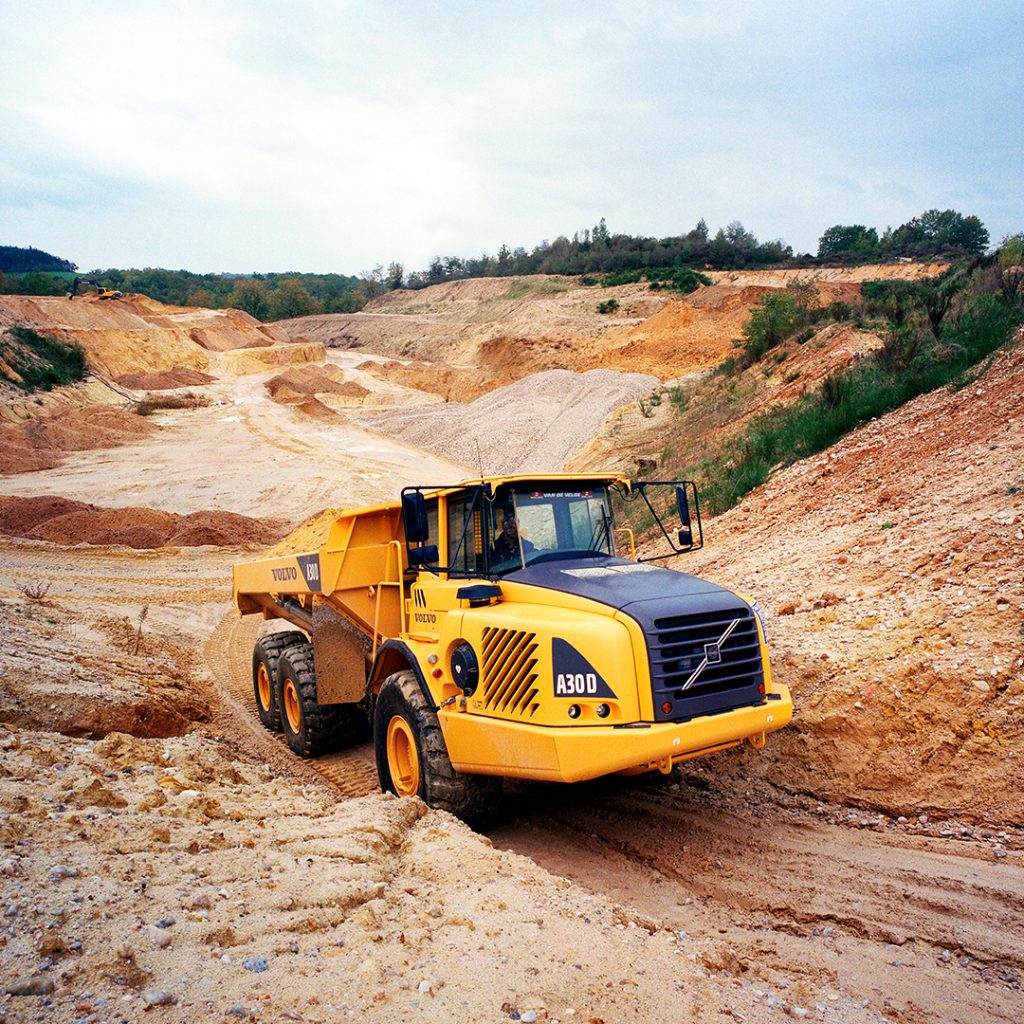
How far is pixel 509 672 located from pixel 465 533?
129 centimetres

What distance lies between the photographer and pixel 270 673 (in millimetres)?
8914

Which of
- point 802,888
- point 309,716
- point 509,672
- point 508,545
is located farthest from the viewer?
point 309,716

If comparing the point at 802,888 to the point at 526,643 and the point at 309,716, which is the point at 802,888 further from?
the point at 309,716

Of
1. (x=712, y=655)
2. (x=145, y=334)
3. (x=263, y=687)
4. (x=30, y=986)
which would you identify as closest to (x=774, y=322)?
(x=263, y=687)

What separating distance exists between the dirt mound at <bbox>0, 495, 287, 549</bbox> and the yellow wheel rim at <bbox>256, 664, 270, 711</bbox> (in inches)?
383

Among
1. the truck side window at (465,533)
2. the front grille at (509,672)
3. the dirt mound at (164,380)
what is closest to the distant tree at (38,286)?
the dirt mound at (164,380)

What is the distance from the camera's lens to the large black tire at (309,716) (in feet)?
25.9

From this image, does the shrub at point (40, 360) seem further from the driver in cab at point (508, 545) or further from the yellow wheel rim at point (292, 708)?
the driver in cab at point (508, 545)

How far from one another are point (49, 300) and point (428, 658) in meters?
53.7

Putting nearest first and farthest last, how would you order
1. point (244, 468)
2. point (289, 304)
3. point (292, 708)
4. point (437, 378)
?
point (292, 708), point (244, 468), point (437, 378), point (289, 304)

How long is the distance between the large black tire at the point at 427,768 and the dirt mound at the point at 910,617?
2090 mm

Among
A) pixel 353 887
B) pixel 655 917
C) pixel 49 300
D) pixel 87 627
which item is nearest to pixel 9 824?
pixel 353 887

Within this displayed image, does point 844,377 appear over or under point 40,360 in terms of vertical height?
under

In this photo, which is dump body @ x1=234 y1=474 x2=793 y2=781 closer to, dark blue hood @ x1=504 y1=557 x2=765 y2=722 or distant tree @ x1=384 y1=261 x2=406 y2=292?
dark blue hood @ x1=504 y1=557 x2=765 y2=722
